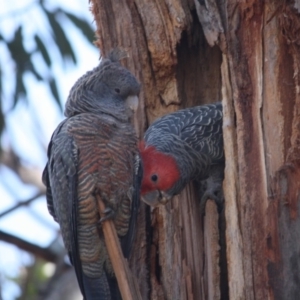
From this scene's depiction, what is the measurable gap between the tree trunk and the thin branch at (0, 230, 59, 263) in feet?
4.30

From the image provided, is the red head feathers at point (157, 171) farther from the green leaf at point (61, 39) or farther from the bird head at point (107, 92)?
the green leaf at point (61, 39)

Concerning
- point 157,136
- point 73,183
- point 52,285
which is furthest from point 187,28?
point 52,285

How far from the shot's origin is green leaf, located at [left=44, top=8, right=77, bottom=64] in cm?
685

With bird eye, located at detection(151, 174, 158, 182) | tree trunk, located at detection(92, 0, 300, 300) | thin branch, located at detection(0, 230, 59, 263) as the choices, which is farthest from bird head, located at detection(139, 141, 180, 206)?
thin branch, located at detection(0, 230, 59, 263)

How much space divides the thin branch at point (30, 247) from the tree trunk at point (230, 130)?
131cm

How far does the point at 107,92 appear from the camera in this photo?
448 cm

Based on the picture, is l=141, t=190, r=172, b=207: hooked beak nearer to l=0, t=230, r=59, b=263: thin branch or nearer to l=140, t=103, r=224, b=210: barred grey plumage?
l=140, t=103, r=224, b=210: barred grey plumage

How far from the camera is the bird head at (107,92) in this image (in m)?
4.44

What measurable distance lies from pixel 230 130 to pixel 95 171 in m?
0.78

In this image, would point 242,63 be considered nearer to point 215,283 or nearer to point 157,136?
point 157,136

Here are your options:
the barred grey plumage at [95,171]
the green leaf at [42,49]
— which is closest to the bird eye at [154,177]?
the barred grey plumage at [95,171]

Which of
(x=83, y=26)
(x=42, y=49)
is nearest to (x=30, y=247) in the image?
(x=42, y=49)

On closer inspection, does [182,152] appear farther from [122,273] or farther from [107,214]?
[122,273]

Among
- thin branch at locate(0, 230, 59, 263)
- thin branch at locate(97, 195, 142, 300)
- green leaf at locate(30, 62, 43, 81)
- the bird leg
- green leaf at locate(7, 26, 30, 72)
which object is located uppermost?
green leaf at locate(7, 26, 30, 72)
